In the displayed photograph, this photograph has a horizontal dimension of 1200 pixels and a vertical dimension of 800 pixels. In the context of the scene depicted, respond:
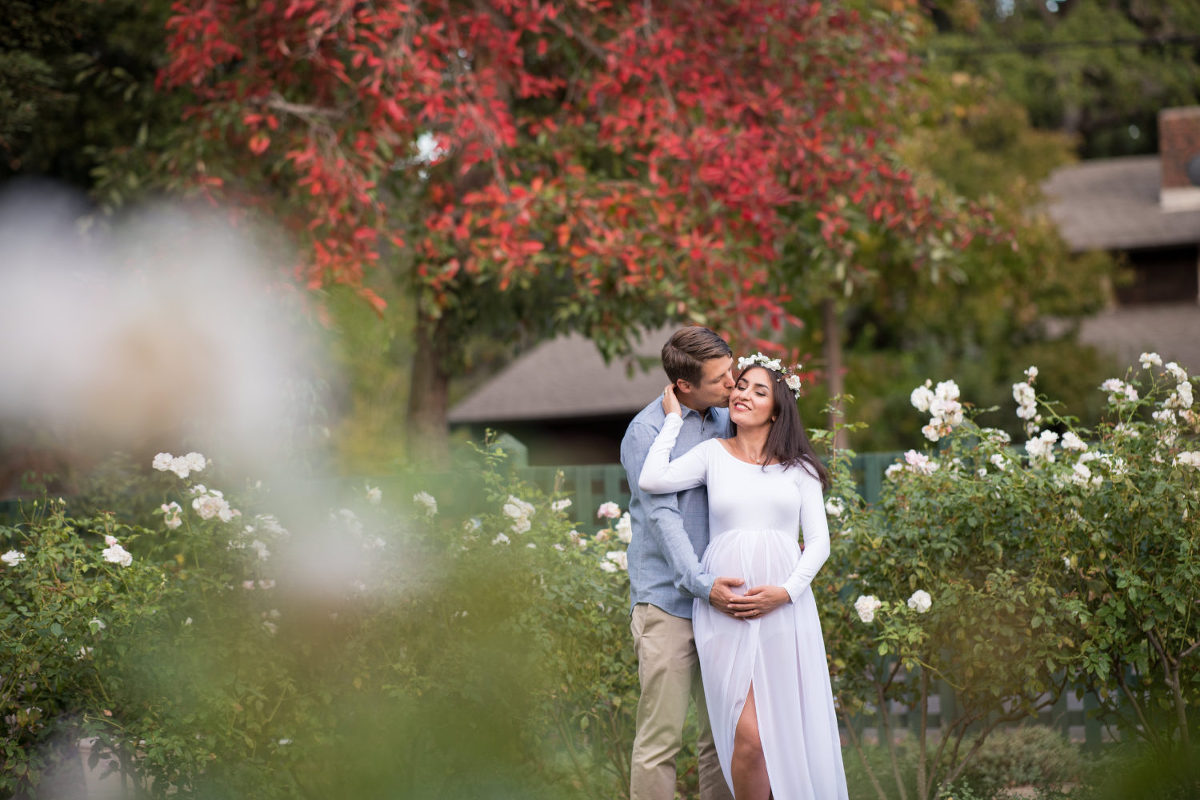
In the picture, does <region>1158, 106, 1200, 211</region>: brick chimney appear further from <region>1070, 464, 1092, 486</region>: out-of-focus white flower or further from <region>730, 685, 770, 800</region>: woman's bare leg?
<region>730, 685, 770, 800</region>: woman's bare leg

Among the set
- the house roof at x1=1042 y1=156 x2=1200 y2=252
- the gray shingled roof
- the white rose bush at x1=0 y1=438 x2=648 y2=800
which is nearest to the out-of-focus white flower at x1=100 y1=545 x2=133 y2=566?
the white rose bush at x1=0 y1=438 x2=648 y2=800

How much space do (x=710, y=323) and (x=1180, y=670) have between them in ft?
12.7

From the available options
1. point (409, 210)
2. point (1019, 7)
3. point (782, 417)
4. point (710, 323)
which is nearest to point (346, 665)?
point (782, 417)

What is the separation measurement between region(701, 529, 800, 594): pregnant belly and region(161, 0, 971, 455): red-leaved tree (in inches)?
152

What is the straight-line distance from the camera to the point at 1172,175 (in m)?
23.8

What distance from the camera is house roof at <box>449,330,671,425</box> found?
19.5m

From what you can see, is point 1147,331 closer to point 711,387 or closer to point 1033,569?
point 1033,569

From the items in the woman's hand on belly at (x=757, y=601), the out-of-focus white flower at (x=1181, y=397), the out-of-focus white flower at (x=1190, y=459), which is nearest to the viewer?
the woman's hand on belly at (x=757, y=601)

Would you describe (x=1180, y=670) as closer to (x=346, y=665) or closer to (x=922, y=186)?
(x=346, y=665)

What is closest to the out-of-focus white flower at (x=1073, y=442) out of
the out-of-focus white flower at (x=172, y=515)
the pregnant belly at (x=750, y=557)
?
the pregnant belly at (x=750, y=557)

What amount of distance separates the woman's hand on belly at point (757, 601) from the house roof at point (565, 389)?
1470 centimetres

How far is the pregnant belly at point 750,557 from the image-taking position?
3.92 meters

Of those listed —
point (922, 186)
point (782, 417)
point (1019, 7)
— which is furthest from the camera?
point (1019, 7)

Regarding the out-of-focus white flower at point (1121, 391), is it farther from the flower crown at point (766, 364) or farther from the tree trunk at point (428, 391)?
the tree trunk at point (428, 391)
